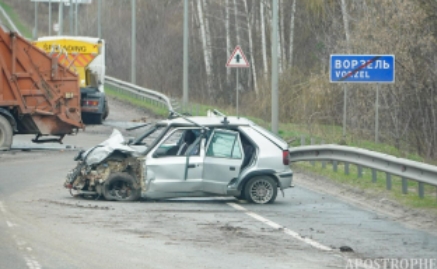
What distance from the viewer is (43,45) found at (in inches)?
1378

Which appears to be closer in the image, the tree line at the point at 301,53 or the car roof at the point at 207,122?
the car roof at the point at 207,122

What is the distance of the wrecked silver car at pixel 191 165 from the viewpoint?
16.0m

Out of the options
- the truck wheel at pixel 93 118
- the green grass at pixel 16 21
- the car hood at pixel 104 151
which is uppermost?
the green grass at pixel 16 21

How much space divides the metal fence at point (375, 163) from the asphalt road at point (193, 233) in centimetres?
105

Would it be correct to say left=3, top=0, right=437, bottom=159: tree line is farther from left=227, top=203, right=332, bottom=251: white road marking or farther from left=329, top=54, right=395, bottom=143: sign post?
left=227, top=203, right=332, bottom=251: white road marking

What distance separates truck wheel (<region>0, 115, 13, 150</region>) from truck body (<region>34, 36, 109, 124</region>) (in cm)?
846

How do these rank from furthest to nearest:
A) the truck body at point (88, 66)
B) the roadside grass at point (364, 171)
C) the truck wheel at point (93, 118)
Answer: the truck wheel at point (93, 118) < the truck body at point (88, 66) < the roadside grass at point (364, 171)

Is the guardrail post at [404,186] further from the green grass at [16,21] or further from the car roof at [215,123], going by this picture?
the green grass at [16,21]

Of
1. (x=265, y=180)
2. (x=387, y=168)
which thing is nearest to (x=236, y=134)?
(x=265, y=180)

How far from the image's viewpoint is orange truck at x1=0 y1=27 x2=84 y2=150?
25297mm

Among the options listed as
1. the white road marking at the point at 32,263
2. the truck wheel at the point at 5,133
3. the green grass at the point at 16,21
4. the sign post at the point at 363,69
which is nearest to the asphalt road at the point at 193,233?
the white road marking at the point at 32,263

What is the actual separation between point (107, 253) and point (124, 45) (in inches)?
2238

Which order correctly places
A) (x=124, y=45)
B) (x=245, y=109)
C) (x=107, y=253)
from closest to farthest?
(x=107, y=253), (x=245, y=109), (x=124, y=45)

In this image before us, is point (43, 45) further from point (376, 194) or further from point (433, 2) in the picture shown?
point (376, 194)
